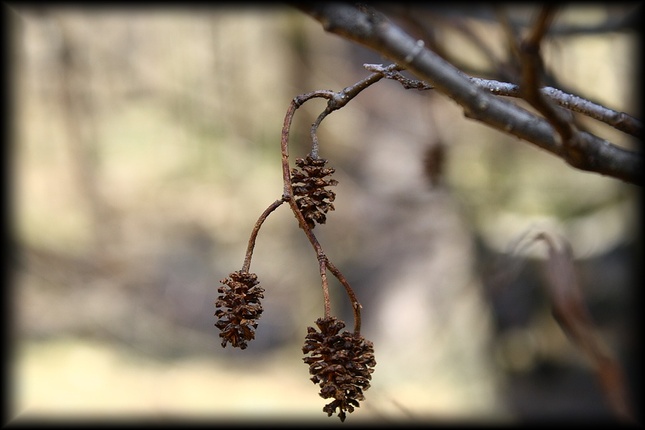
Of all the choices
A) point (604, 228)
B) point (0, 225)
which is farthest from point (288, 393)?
point (0, 225)

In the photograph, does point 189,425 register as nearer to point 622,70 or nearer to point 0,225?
point 0,225

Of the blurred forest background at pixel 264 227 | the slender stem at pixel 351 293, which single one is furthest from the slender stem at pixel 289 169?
the blurred forest background at pixel 264 227

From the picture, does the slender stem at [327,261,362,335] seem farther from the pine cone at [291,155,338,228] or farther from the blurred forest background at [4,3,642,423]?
the blurred forest background at [4,3,642,423]

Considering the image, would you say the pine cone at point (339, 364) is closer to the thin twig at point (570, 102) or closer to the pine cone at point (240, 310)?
the pine cone at point (240, 310)

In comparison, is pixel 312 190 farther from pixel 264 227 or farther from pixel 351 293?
pixel 264 227

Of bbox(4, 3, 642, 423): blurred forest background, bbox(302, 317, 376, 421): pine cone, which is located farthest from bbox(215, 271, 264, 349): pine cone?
bbox(4, 3, 642, 423): blurred forest background
